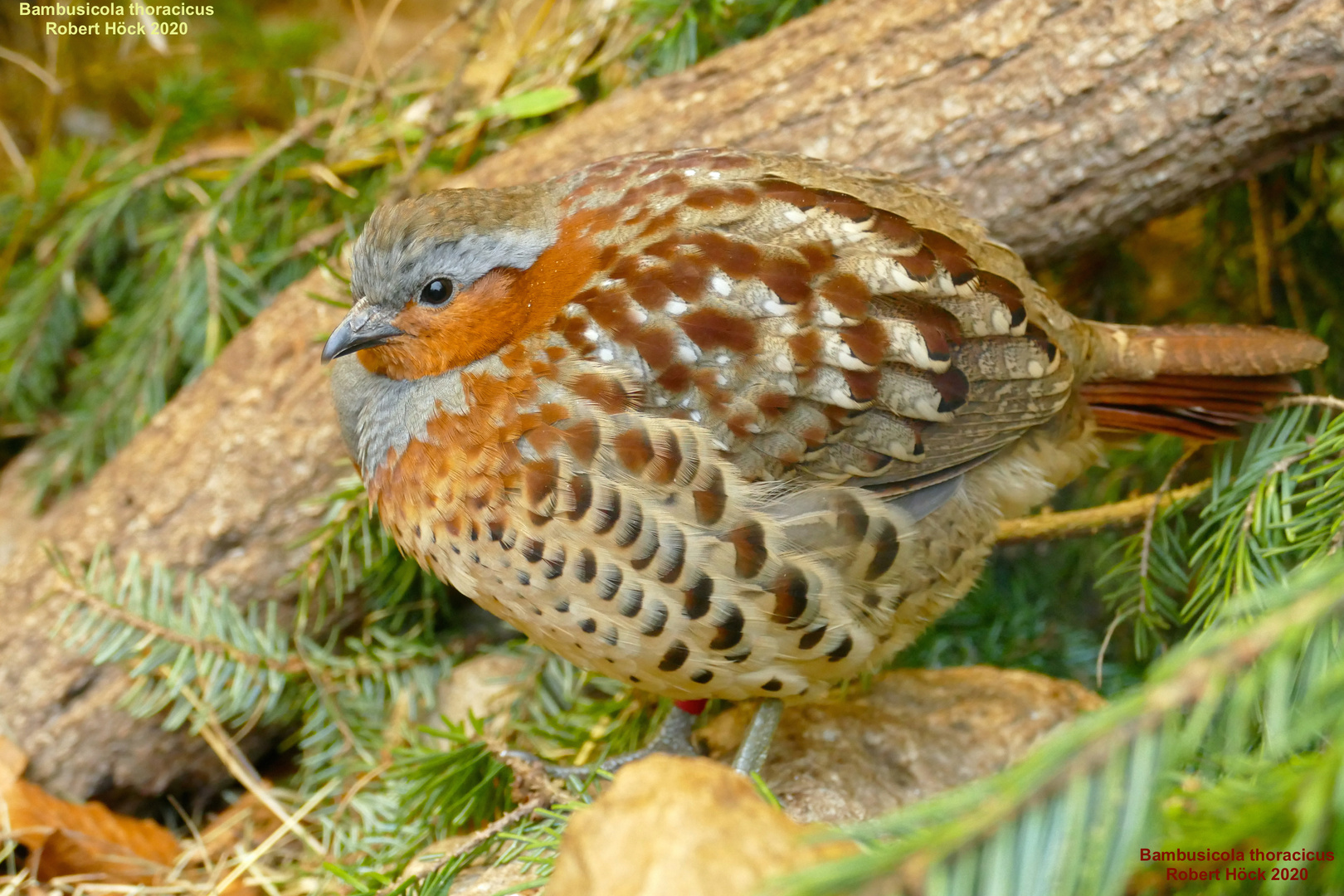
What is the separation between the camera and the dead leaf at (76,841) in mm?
2271

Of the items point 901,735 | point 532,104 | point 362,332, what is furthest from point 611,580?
point 532,104

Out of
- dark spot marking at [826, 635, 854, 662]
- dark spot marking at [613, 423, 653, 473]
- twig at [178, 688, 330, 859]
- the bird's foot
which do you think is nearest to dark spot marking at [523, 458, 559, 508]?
dark spot marking at [613, 423, 653, 473]

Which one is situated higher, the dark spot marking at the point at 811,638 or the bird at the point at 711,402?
the bird at the point at 711,402

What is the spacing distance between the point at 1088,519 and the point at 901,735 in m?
0.70

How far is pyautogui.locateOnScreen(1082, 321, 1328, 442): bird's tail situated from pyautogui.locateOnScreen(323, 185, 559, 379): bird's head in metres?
1.17

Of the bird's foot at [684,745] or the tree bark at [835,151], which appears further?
the tree bark at [835,151]

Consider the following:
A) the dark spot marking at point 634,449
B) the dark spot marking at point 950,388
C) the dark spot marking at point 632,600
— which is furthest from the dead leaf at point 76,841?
the dark spot marking at point 950,388

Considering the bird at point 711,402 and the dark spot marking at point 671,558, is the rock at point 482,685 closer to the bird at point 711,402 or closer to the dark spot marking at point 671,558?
the bird at point 711,402

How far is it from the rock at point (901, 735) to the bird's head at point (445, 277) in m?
0.98

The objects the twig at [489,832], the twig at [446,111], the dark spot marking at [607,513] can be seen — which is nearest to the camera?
the twig at [489,832]

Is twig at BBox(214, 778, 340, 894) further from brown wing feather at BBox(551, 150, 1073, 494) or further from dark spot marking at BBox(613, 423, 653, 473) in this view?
brown wing feather at BBox(551, 150, 1073, 494)

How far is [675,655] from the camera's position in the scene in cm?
181

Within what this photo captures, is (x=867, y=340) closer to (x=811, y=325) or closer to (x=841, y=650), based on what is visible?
(x=811, y=325)

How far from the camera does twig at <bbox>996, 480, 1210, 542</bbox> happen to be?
230cm
